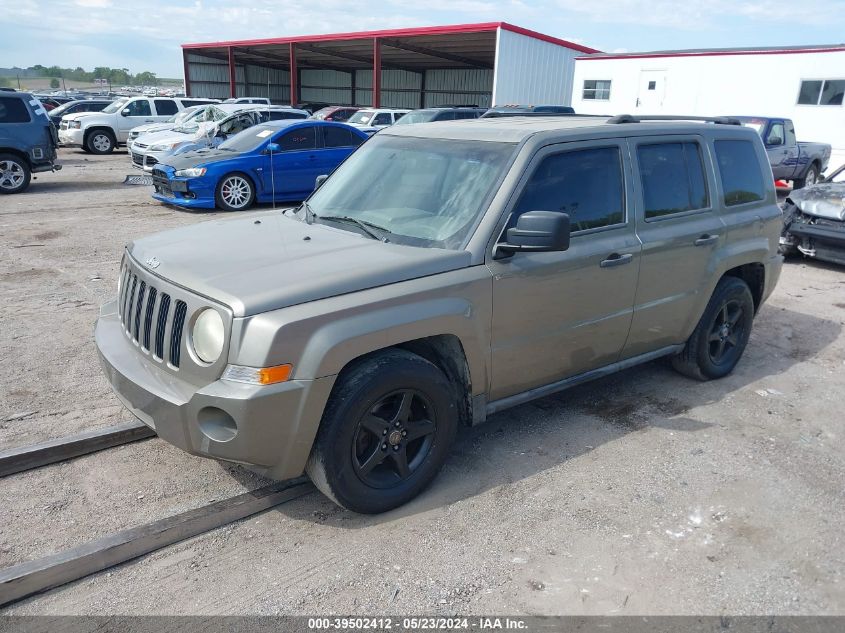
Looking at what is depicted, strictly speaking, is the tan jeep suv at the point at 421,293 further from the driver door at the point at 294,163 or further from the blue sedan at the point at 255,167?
the driver door at the point at 294,163

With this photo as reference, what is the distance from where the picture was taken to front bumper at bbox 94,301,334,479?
286 centimetres

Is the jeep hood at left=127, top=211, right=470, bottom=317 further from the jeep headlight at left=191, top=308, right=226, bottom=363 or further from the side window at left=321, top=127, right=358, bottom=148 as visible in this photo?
the side window at left=321, top=127, right=358, bottom=148

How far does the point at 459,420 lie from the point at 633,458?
3.61 feet

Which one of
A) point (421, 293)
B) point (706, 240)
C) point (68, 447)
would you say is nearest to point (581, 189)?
point (706, 240)

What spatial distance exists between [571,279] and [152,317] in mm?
2272

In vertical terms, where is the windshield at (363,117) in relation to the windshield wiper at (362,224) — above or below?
below

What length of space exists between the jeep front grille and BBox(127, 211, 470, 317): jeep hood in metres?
0.10

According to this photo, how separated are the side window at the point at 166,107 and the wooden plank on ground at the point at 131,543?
22.5 meters

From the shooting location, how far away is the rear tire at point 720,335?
499 cm

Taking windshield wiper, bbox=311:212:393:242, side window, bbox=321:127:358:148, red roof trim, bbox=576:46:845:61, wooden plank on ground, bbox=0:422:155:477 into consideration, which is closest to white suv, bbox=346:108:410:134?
side window, bbox=321:127:358:148

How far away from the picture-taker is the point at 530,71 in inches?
1077

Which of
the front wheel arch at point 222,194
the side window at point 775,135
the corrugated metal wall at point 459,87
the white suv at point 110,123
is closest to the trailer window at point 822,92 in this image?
the side window at point 775,135

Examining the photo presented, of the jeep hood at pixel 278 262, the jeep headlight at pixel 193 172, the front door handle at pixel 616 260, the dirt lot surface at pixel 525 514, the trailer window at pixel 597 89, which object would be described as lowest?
the dirt lot surface at pixel 525 514

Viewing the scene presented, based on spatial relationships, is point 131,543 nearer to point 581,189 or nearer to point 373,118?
point 581,189
